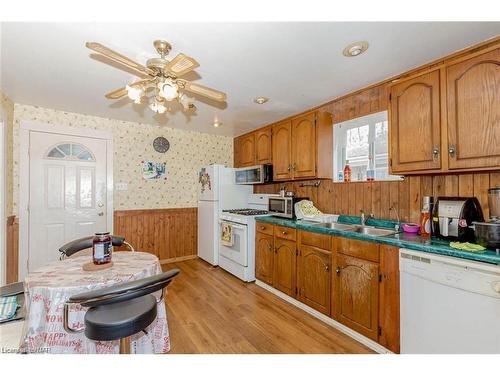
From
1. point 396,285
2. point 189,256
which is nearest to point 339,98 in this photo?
point 396,285

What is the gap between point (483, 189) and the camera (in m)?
1.73

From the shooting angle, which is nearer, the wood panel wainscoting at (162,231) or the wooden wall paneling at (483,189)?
the wooden wall paneling at (483,189)

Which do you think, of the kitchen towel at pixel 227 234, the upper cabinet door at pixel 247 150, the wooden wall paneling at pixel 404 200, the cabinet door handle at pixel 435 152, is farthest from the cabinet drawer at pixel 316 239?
the upper cabinet door at pixel 247 150

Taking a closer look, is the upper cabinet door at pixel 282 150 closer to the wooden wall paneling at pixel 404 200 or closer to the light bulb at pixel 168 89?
the wooden wall paneling at pixel 404 200

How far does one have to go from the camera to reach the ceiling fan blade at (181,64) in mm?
1332

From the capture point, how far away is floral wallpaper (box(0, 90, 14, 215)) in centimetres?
248

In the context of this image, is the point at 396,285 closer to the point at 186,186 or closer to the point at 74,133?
the point at 186,186

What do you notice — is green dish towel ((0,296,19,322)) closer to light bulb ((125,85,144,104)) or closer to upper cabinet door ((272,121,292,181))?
light bulb ((125,85,144,104))

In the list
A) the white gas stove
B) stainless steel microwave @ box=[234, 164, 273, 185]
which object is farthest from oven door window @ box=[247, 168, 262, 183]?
the white gas stove

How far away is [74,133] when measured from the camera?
322cm

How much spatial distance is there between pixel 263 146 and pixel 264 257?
173cm

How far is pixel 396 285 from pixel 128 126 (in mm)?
3911

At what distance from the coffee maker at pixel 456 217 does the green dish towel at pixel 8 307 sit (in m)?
3.23

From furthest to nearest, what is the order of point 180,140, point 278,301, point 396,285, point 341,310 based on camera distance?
point 180,140, point 278,301, point 341,310, point 396,285
